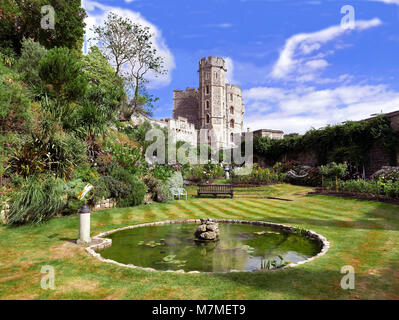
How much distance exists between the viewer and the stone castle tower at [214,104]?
49.0 metres

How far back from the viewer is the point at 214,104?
49000 millimetres

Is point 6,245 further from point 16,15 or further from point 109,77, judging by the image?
point 109,77

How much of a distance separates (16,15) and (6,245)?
17.6 meters

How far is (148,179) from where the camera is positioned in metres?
12.6

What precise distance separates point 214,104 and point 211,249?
1791 inches

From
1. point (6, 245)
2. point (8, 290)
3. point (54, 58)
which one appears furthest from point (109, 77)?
point (8, 290)

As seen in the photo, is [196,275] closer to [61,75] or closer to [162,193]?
[162,193]

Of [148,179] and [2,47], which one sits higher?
[2,47]

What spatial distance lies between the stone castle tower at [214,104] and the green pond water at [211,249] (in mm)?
41571

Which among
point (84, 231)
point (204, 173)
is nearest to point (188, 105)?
point (204, 173)

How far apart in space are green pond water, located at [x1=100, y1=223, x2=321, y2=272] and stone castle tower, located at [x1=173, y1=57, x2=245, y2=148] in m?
41.6

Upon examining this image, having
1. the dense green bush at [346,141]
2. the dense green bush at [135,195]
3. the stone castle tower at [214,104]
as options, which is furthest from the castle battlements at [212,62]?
the dense green bush at [135,195]

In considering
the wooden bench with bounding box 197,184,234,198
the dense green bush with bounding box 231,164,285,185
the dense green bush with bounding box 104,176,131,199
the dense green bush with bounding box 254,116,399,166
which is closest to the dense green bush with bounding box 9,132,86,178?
the dense green bush with bounding box 104,176,131,199

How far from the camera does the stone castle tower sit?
1929 inches
